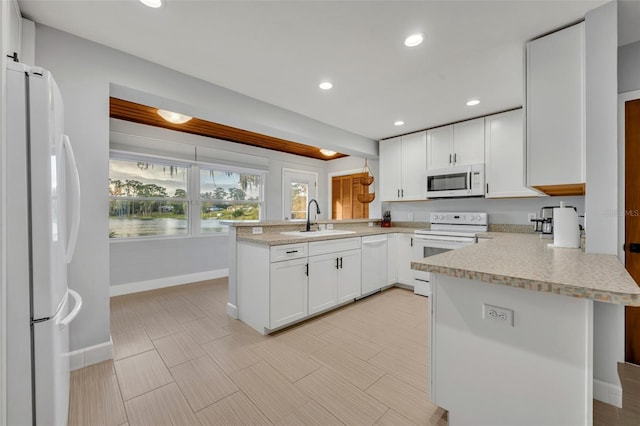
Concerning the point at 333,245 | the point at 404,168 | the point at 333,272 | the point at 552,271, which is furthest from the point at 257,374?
the point at 404,168

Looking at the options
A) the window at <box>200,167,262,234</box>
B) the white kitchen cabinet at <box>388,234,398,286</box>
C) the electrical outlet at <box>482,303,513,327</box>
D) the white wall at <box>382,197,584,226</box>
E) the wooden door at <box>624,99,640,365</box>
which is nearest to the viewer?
the electrical outlet at <box>482,303,513,327</box>

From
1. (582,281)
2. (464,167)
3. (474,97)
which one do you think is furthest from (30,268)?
(464,167)

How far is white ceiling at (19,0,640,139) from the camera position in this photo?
161 cm

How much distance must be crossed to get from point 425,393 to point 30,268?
2.17 meters

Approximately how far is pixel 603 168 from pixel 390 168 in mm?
2907

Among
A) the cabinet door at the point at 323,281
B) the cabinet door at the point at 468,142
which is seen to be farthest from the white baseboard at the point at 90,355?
the cabinet door at the point at 468,142

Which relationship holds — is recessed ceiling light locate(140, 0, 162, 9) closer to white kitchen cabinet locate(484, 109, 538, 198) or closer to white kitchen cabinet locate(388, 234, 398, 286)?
white kitchen cabinet locate(388, 234, 398, 286)

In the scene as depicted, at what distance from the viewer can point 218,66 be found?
2246 mm

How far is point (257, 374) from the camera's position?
1.88 m

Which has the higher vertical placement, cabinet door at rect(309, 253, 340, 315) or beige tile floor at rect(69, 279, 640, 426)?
cabinet door at rect(309, 253, 340, 315)

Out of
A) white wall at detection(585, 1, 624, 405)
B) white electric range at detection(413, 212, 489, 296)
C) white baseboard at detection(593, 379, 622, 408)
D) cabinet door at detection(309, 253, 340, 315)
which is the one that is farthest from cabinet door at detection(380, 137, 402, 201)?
white baseboard at detection(593, 379, 622, 408)

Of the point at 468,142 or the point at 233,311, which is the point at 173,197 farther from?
the point at 468,142

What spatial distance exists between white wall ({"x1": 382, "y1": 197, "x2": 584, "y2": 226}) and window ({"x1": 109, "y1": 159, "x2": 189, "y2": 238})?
386 centimetres

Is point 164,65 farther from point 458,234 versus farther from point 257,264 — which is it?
point 458,234
